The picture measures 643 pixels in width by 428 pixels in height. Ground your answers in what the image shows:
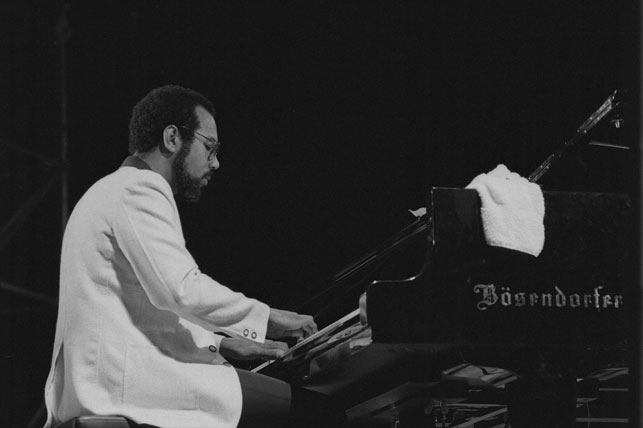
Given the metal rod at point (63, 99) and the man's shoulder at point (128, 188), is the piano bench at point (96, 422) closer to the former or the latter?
the man's shoulder at point (128, 188)

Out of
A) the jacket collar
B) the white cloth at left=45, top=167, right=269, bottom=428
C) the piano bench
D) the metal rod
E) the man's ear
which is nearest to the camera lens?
the piano bench

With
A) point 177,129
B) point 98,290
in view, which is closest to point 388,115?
point 177,129

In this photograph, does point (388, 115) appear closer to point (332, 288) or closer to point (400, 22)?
point (400, 22)

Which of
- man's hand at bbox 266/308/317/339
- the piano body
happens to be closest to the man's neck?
man's hand at bbox 266/308/317/339

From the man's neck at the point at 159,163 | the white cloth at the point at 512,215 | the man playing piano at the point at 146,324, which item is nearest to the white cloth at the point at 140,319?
the man playing piano at the point at 146,324

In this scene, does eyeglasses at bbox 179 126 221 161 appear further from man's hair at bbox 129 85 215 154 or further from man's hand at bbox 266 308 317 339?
man's hand at bbox 266 308 317 339

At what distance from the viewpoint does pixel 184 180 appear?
9.75ft

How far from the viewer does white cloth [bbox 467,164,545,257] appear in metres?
2.76

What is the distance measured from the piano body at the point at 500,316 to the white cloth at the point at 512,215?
3 centimetres

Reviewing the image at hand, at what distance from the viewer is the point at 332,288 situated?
351 centimetres

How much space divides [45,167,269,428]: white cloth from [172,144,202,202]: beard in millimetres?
188

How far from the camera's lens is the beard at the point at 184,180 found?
9.73ft

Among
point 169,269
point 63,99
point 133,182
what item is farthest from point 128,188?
point 63,99

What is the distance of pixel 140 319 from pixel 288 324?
0.43 m
